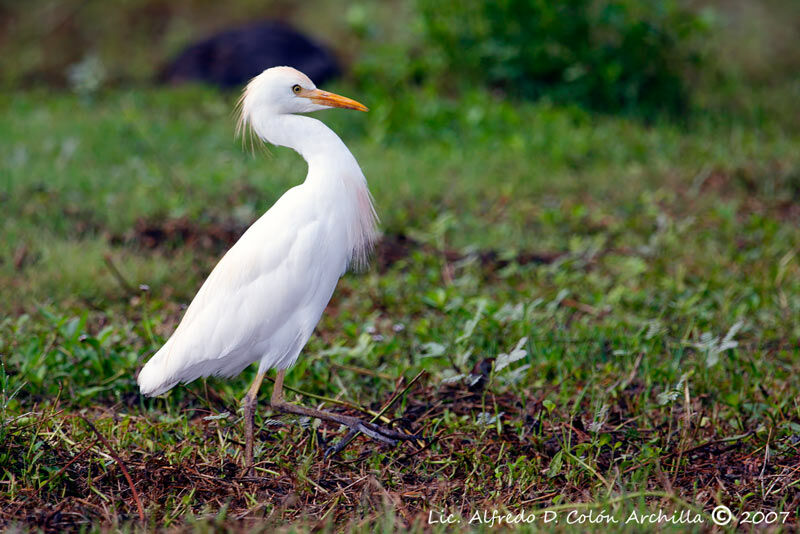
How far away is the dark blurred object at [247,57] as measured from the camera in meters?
8.62

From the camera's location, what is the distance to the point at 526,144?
6949mm

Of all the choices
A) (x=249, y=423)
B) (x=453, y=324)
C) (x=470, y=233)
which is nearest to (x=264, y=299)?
(x=249, y=423)

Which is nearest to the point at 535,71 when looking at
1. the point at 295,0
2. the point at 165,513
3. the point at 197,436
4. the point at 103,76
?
the point at 295,0

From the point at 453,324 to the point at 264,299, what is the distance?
1.12 metres

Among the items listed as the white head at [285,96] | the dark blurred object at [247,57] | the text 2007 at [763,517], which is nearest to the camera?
the text 2007 at [763,517]

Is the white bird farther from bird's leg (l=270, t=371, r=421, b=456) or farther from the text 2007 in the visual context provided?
the text 2007

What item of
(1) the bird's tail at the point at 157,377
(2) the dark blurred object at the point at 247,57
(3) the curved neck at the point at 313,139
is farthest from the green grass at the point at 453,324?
(2) the dark blurred object at the point at 247,57

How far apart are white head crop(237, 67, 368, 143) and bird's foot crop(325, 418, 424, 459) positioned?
46.1 inches

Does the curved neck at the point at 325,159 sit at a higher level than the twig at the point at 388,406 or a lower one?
higher

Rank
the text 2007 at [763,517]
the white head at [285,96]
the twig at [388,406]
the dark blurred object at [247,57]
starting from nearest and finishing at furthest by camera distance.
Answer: the text 2007 at [763,517] → the twig at [388,406] → the white head at [285,96] → the dark blurred object at [247,57]

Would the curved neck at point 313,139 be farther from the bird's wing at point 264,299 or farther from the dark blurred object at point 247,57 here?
the dark blurred object at point 247,57

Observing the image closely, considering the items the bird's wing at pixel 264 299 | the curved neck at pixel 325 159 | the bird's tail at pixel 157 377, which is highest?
the curved neck at pixel 325 159

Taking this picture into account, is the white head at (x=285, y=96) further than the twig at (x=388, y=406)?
Yes

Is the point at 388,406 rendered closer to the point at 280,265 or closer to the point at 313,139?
the point at 280,265
